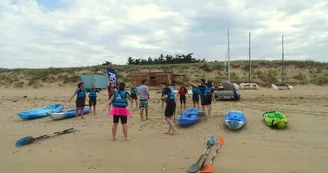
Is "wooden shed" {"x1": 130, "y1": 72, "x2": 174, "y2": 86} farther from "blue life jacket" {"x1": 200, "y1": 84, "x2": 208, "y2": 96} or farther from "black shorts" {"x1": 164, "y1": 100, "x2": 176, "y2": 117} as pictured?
"black shorts" {"x1": 164, "y1": 100, "x2": 176, "y2": 117}

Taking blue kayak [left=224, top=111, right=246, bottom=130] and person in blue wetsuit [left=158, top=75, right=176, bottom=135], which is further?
blue kayak [left=224, top=111, right=246, bottom=130]

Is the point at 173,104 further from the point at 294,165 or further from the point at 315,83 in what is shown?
the point at 315,83

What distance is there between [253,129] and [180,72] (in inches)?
804

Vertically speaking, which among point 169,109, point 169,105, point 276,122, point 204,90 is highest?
point 204,90

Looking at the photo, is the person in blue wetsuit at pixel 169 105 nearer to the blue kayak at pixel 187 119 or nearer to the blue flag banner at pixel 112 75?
the blue kayak at pixel 187 119

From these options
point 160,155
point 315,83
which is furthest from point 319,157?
point 315,83

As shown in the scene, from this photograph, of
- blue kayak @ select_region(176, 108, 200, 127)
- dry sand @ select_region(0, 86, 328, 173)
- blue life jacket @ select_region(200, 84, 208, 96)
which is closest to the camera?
dry sand @ select_region(0, 86, 328, 173)

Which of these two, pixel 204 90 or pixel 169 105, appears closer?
pixel 169 105

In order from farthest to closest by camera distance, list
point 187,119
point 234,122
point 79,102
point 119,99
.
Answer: point 79,102 → point 187,119 → point 234,122 → point 119,99

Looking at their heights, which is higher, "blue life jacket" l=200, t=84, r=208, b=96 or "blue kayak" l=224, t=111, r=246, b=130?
"blue life jacket" l=200, t=84, r=208, b=96

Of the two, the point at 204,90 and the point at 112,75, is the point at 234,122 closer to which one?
the point at 204,90

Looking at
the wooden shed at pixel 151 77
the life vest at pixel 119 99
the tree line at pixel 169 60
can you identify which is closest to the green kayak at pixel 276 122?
the life vest at pixel 119 99

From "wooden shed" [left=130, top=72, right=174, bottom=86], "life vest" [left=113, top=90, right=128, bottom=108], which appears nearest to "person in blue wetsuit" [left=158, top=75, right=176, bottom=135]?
"life vest" [left=113, top=90, right=128, bottom=108]

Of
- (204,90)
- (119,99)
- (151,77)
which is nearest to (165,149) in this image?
(119,99)
